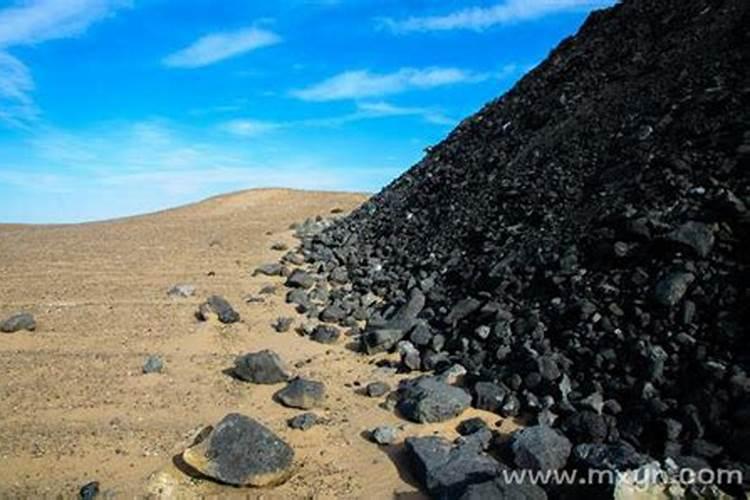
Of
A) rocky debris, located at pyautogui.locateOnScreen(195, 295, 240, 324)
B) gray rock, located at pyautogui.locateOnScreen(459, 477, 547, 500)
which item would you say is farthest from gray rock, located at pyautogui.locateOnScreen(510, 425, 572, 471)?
rocky debris, located at pyautogui.locateOnScreen(195, 295, 240, 324)

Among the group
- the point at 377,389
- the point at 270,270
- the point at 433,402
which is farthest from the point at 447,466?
the point at 270,270

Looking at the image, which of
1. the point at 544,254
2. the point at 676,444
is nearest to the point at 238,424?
the point at 676,444

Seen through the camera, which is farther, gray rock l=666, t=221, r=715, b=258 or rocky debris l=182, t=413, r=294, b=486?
gray rock l=666, t=221, r=715, b=258

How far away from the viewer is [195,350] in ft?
23.4

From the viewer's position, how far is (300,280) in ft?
31.3

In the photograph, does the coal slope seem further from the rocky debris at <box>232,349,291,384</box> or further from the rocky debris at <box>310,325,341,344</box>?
the rocky debris at <box>232,349,291,384</box>

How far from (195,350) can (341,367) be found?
1.69m

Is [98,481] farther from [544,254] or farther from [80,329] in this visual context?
[544,254]

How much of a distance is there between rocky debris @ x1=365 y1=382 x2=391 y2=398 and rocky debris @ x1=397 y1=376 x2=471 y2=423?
309 mm

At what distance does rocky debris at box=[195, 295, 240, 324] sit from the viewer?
806 centimetres

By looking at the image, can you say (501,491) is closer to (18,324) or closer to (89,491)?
(89,491)

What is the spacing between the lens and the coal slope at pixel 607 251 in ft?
15.6

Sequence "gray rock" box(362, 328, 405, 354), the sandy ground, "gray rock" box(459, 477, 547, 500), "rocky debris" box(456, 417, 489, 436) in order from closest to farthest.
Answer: "gray rock" box(459, 477, 547, 500)
the sandy ground
"rocky debris" box(456, 417, 489, 436)
"gray rock" box(362, 328, 405, 354)

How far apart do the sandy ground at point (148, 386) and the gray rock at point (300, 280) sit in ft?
1.16
